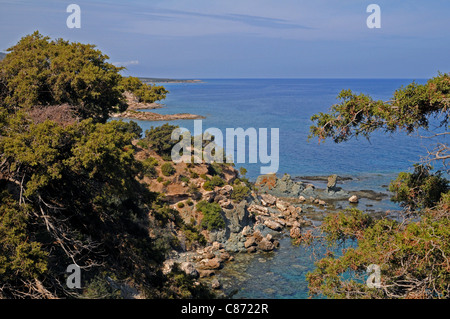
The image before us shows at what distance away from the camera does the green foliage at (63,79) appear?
46.4ft

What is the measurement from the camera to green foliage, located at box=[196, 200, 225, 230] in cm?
3123

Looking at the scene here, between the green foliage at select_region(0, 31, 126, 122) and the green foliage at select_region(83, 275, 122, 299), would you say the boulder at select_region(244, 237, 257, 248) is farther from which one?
the green foliage at select_region(0, 31, 126, 122)

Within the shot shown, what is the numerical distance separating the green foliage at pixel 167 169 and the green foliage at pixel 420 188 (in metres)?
25.3

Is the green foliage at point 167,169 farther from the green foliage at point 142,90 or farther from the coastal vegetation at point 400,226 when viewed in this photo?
the coastal vegetation at point 400,226

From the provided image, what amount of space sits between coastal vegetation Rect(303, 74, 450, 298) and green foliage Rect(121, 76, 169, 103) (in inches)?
317

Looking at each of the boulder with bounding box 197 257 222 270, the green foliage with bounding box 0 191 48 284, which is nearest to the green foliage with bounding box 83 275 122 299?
the green foliage with bounding box 0 191 48 284

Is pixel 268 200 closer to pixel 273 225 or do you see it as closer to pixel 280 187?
pixel 280 187

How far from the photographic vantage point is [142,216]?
52.3 feet

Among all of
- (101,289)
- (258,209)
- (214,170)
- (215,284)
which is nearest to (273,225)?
(258,209)

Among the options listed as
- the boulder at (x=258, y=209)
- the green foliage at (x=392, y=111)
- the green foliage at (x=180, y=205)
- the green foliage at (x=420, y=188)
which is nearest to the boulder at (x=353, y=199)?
the boulder at (x=258, y=209)

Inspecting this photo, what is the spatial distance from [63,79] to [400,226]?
1177 cm

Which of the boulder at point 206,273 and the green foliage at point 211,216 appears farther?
the green foliage at point 211,216

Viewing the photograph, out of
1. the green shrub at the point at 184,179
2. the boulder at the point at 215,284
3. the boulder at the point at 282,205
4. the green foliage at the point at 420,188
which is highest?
the green foliage at the point at 420,188
